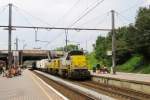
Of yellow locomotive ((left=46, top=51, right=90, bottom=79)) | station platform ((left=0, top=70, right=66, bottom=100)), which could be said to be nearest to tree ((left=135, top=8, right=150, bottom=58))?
yellow locomotive ((left=46, top=51, right=90, bottom=79))

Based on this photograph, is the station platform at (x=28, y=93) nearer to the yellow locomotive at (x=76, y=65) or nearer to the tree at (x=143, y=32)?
the yellow locomotive at (x=76, y=65)

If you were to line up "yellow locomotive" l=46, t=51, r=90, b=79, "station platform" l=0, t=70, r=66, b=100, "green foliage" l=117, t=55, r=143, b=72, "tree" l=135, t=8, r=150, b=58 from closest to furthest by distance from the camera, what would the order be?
1. "station platform" l=0, t=70, r=66, b=100
2. "yellow locomotive" l=46, t=51, r=90, b=79
3. "tree" l=135, t=8, r=150, b=58
4. "green foliage" l=117, t=55, r=143, b=72

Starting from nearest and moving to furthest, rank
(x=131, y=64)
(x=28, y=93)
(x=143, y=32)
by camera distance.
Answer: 1. (x=28, y=93)
2. (x=143, y=32)
3. (x=131, y=64)

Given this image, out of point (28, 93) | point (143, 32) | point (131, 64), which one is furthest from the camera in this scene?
point (131, 64)

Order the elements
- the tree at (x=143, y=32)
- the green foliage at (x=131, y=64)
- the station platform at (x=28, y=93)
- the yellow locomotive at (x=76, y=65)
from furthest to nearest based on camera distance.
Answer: the green foliage at (x=131, y=64) < the tree at (x=143, y=32) < the yellow locomotive at (x=76, y=65) < the station platform at (x=28, y=93)


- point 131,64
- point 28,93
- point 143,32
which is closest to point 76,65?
point 28,93

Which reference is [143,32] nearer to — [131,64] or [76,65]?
[131,64]

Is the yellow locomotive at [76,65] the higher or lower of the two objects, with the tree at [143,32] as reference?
lower

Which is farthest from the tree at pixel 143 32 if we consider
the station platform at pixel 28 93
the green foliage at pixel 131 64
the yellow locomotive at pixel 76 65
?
the station platform at pixel 28 93

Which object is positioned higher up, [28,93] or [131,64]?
[131,64]

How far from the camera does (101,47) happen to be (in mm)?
94688

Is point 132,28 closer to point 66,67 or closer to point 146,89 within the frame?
point 66,67

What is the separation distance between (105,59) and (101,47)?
3.30 meters

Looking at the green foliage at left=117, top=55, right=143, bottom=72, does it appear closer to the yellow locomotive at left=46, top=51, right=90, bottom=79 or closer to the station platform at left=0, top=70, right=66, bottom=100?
the yellow locomotive at left=46, top=51, right=90, bottom=79
